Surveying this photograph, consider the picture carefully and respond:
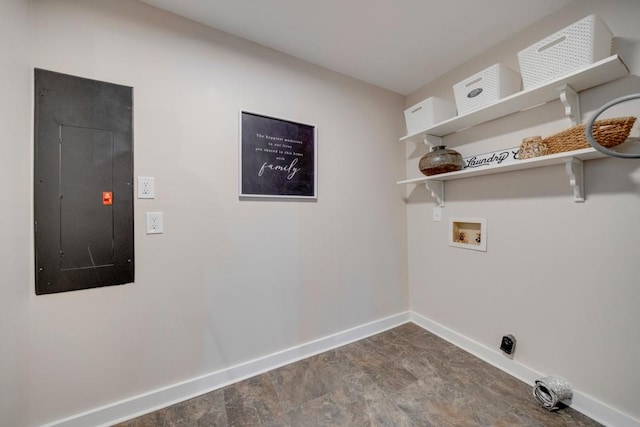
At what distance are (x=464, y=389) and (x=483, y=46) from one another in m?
2.33

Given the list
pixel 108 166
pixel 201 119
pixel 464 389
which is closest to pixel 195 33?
pixel 201 119

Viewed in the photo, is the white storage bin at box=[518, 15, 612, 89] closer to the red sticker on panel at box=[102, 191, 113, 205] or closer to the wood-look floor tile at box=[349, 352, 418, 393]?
the wood-look floor tile at box=[349, 352, 418, 393]

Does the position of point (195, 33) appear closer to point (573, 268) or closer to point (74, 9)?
point (74, 9)

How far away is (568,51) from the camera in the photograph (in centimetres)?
121

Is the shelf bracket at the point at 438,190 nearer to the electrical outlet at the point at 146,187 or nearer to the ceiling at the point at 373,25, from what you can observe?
the ceiling at the point at 373,25

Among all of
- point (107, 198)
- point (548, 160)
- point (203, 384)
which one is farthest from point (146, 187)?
point (548, 160)

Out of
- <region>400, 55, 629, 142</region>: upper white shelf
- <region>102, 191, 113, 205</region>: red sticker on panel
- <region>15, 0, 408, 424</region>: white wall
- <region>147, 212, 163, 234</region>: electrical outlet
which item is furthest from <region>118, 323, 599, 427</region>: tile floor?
<region>400, 55, 629, 142</region>: upper white shelf

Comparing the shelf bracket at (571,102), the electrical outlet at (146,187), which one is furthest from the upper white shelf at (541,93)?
the electrical outlet at (146,187)

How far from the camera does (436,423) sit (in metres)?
1.29

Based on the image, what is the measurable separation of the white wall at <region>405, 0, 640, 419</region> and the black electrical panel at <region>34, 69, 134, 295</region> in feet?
7.64

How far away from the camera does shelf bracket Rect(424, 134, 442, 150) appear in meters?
2.07

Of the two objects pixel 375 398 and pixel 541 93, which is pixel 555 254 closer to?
pixel 541 93

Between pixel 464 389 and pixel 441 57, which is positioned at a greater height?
pixel 441 57

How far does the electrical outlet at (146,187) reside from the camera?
137cm
